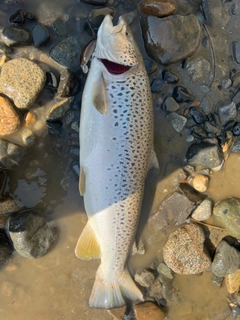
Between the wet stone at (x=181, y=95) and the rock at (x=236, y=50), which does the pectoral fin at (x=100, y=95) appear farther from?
the rock at (x=236, y=50)

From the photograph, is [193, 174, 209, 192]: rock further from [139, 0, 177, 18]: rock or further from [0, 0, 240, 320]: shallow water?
[139, 0, 177, 18]: rock

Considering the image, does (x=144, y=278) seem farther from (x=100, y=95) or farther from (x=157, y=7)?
(x=157, y=7)

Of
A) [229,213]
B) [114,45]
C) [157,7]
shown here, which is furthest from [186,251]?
[157,7]

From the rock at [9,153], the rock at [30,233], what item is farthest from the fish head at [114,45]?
the rock at [30,233]

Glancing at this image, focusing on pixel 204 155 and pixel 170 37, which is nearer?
pixel 170 37

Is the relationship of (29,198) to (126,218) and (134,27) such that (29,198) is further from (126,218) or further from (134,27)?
(134,27)
